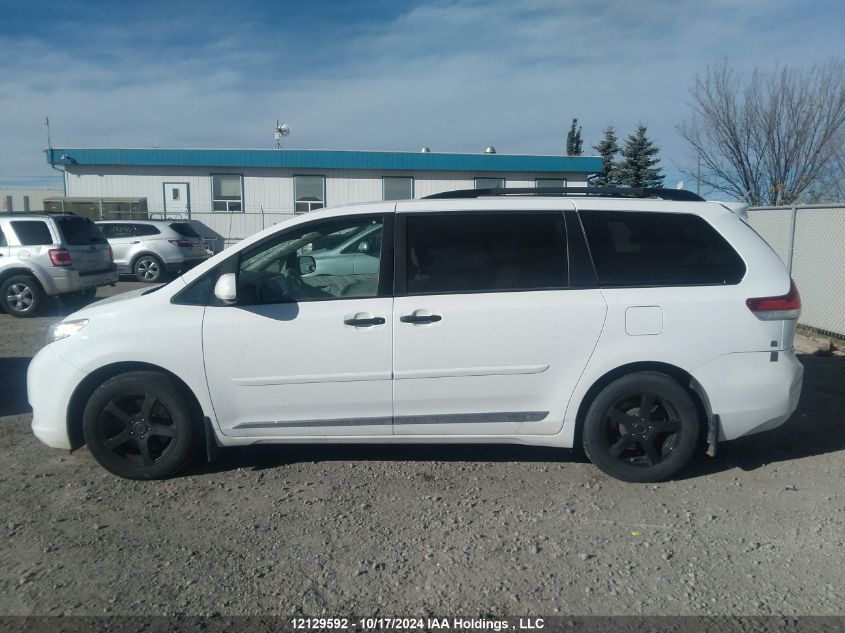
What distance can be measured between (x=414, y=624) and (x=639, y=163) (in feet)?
118

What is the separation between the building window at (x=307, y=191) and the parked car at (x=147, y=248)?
30.5 ft

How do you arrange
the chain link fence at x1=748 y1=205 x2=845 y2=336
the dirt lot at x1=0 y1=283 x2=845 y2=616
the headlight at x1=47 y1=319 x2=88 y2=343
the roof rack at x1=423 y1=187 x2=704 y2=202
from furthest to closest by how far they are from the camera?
1. the chain link fence at x1=748 y1=205 x2=845 y2=336
2. the roof rack at x1=423 y1=187 x2=704 y2=202
3. the headlight at x1=47 y1=319 x2=88 y2=343
4. the dirt lot at x1=0 y1=283 x2=845 y2=616

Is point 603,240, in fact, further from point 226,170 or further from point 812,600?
point 226,170

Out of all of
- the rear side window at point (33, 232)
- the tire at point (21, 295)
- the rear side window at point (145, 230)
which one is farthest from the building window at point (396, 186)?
the tire at point (21, 295)

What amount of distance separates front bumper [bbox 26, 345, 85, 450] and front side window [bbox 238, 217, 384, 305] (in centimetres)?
122

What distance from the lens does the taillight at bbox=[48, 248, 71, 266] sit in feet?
37.4

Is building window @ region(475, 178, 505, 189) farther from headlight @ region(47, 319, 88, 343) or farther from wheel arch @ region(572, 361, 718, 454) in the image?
headlight @ region(47, 319, 88, 343)

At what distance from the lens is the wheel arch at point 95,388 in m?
4.44

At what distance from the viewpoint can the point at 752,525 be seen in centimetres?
395

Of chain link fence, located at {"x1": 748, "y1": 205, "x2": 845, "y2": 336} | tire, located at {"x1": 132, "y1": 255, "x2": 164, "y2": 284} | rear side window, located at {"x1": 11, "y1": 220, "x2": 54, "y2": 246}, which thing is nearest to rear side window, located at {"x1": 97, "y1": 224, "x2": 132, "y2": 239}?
tire, located at {"x1": 132, "y1": 255, "x2": 164, "y2": 284}

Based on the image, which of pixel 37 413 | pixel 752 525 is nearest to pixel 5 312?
pixel 37 413

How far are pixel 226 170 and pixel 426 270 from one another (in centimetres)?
2406

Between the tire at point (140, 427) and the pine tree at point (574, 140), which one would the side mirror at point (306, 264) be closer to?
the tire at point (140, 427)

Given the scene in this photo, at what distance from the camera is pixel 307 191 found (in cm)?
2717
